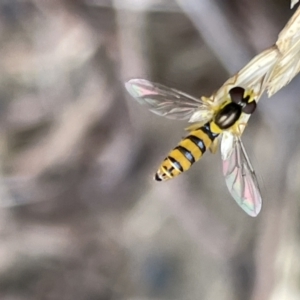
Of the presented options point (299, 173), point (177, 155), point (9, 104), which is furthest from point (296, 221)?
point (9, 104)

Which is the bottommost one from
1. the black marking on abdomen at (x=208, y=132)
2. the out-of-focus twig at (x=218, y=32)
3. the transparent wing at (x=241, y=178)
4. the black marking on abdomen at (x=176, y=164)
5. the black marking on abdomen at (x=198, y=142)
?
the transparent wing at (x=241, y=178)

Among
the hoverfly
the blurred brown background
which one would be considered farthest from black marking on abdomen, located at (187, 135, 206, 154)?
the blurred brown background

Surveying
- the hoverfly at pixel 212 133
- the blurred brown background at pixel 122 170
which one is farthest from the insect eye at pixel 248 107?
the blurred brown background at pixel 122 170

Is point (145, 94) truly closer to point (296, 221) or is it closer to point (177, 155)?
point (177, 155)

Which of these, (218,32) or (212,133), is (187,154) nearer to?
(212,133)

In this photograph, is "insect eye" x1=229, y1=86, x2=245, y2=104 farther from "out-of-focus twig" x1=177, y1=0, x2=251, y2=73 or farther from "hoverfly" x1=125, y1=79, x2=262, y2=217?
"out-of-focus twig" x1=177, y1=0, x2=251, y2=73

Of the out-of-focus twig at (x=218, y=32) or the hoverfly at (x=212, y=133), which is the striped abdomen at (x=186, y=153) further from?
the out-of-focus twig at (x=218, y=32)
